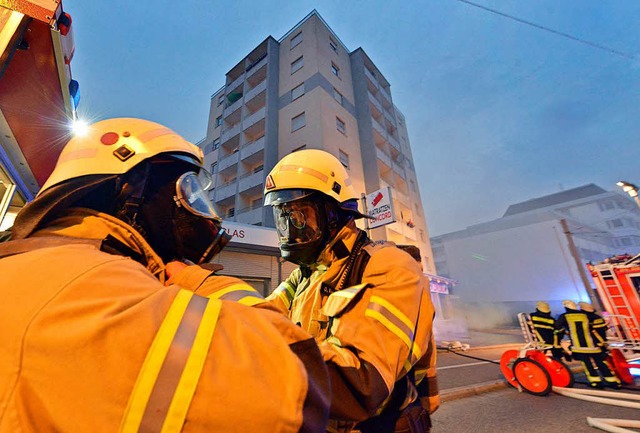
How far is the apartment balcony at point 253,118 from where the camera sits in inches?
781

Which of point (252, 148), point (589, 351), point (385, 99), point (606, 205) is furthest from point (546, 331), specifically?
point (606, 205)

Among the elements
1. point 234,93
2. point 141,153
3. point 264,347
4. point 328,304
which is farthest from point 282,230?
point 234,93

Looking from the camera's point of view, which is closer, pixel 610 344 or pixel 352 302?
pixel 352 302

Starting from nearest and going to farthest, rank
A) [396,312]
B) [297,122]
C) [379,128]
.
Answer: [396,312] → [297,122] → [379,128]

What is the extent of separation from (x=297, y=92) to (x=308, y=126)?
3.86 metres

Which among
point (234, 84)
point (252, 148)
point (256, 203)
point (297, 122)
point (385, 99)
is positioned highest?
point (234, 84)

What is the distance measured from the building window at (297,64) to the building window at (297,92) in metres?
2.04

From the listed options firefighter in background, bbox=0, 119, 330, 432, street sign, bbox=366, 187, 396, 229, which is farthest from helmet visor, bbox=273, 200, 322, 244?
street sign, bbox=366, 187, 396, 229

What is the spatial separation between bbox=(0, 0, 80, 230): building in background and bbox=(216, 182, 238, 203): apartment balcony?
1564cm

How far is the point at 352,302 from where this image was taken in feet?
4.90

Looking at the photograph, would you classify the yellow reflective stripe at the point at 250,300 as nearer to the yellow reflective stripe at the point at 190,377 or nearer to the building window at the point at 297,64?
the yellow reflective stripe at the point at 190,377

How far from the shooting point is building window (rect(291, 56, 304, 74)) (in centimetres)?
2003

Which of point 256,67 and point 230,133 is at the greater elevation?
point 256,67

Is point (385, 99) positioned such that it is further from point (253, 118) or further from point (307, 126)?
point (253, 118)
